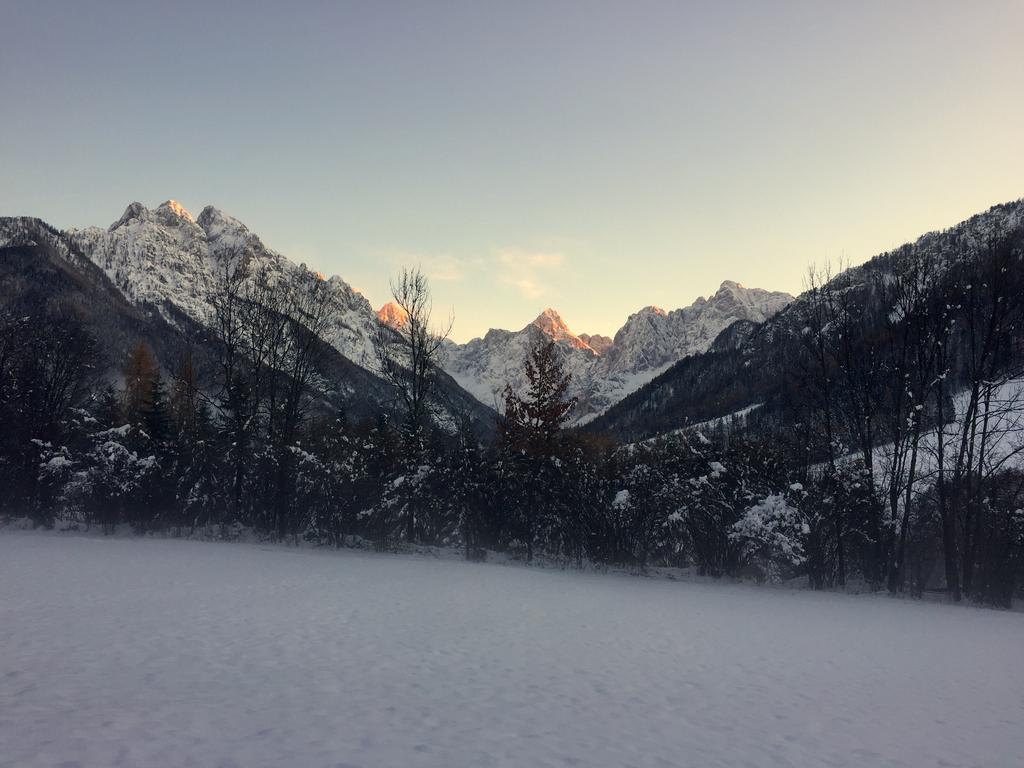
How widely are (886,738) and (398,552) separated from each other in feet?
62.3

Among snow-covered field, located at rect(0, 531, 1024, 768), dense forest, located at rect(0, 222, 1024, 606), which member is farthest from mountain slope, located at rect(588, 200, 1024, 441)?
snow-covered field, located at rect(0, 531, 1024, 768)

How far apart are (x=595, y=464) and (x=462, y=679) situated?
52.7 feet

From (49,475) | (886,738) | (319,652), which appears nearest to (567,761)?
(886,738)

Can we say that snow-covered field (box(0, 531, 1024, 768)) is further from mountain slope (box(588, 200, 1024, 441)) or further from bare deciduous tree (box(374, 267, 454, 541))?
mountain slope (box(588, 200, 1024, 441))

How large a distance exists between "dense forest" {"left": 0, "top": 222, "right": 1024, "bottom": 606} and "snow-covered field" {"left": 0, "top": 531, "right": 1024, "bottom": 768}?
5.62 m

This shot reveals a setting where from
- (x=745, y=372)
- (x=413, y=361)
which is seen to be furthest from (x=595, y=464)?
(x=745, y=372)

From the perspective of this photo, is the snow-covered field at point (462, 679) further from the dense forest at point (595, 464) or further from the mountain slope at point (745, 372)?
the mountain slope at point (745, 372)

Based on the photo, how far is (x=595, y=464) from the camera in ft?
73.9

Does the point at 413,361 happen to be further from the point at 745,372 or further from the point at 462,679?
the point at 745,372

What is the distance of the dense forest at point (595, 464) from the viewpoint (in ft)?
62.4

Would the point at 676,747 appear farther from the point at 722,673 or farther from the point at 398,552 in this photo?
the point at 398,552

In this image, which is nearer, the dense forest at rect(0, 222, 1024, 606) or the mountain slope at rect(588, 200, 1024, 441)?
the dense forest at rect(0, 222, 1024, 606)

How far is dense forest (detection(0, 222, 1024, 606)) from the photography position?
19016mm

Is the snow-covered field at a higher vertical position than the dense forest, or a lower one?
lower
